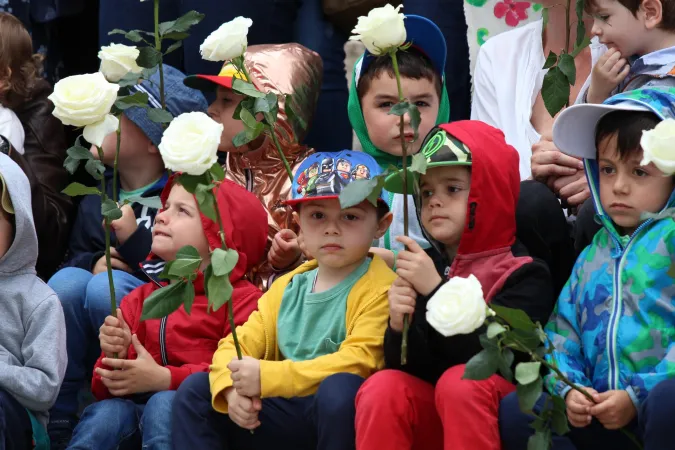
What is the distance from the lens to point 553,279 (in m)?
3.39

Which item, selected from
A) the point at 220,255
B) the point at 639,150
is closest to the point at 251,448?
the point at 220,255

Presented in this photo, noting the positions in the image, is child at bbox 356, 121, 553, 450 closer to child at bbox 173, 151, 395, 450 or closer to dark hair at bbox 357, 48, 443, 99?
child at bbox 173, 151, 395, 450

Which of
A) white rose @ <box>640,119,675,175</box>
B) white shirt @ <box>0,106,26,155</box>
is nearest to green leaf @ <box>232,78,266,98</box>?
white shirt @ <box>0,106,26,155</box>

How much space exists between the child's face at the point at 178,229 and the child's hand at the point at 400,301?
0.87m

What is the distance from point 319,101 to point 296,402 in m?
1.75

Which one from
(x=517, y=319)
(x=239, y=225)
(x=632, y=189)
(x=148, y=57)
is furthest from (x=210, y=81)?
(x=517, y=319)

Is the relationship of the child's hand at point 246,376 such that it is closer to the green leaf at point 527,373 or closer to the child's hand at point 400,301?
the child's hand at point 400,301

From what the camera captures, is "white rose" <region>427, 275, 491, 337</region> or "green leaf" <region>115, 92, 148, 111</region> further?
"green leaf" <region>115, 92, 148, 111</region>

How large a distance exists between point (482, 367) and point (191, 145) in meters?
0.83

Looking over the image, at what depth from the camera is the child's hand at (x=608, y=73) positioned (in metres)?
3.35

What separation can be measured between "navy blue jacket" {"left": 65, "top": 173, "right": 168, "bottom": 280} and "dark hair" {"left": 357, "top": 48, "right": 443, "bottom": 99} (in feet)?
2.76

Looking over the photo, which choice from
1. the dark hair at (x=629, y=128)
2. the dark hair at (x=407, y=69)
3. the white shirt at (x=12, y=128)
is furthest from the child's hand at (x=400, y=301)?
the white shirt at (x=12, y=128)

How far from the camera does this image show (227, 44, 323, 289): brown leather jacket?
3992 mm

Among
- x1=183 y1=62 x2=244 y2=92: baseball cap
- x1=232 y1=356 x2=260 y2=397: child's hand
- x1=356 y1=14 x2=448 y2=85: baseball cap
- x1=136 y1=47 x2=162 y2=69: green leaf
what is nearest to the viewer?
x1=232 y1=356 x2=260 y2=397: child's hand
